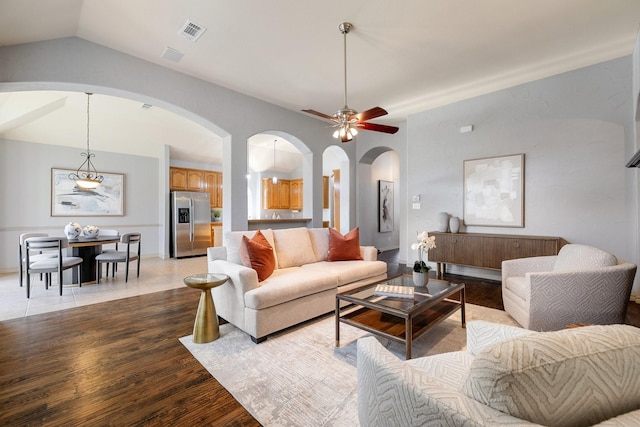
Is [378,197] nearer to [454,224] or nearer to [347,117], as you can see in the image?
[454,224]

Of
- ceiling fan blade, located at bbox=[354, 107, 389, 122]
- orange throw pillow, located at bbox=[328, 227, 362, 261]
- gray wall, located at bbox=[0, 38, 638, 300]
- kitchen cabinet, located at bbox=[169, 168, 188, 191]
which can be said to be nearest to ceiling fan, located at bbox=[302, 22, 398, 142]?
ceiling fan blade, located at bbox=[354, 107, 389, 122]

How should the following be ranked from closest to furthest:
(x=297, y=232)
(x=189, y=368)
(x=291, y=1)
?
(x=189, y=368) → (x=291, y=1) → (x=297, y=232)

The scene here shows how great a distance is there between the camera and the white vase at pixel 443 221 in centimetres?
474

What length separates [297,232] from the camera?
3.64 metres

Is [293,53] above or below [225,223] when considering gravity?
above

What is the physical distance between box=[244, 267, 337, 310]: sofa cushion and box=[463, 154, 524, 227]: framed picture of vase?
3.02 meters

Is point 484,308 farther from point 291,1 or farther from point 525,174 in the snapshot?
point 291,1

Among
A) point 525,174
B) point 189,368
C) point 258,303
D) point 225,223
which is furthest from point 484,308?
point 225,223

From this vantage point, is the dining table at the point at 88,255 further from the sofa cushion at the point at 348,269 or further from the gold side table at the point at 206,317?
the sofa cushion at the point at 348,269

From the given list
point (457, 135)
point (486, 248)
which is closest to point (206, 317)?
point (486, 248)

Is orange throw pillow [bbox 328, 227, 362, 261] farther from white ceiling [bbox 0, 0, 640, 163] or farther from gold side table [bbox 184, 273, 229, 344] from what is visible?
white ceiling [bbox 0, 0, 640, 163]

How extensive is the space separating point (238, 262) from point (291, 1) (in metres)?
2.59

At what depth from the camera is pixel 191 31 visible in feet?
9.73

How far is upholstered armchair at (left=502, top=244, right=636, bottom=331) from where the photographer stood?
7.02ft
